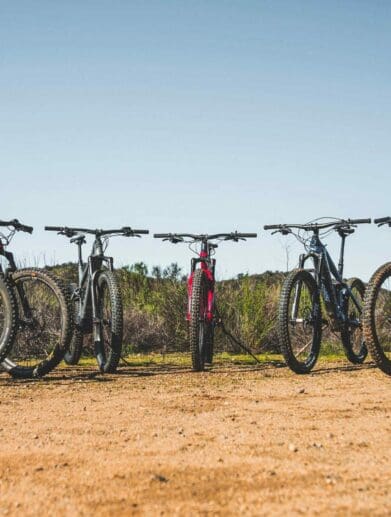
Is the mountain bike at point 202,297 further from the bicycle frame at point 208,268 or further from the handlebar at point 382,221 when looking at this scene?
the handlebar at point 382,221

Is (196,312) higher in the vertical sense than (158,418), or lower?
higher

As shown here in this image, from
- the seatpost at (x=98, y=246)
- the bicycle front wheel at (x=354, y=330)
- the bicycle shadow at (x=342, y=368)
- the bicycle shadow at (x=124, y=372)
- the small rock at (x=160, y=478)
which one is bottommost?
the small rock at (x=160, y=478)

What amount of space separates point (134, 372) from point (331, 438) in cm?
387

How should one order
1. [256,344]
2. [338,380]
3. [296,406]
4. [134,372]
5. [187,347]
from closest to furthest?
1. [296,406]
2. [338,380]
3. [134,372]
4. [256,344]
5. [187,347]

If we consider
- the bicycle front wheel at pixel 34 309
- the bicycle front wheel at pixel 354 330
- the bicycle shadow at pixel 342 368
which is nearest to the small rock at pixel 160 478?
the bicycle front wheel at pixel 34 309

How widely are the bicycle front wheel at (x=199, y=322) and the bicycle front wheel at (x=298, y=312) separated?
91cm

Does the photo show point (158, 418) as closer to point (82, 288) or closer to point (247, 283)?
point (82, 288)

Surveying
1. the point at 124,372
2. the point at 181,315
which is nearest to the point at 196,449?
the point at 124,372

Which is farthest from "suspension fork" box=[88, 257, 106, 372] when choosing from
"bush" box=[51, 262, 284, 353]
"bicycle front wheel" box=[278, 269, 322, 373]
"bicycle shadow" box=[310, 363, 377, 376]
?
"bush" box=[51, 262, 284, 353]

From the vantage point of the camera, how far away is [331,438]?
369cm

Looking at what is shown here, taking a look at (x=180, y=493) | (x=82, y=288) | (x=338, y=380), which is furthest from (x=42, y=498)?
(x=82, y=288)

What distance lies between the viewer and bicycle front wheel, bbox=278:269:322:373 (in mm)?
6879

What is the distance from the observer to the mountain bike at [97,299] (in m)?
6.95

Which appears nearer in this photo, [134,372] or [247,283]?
[134,372]
